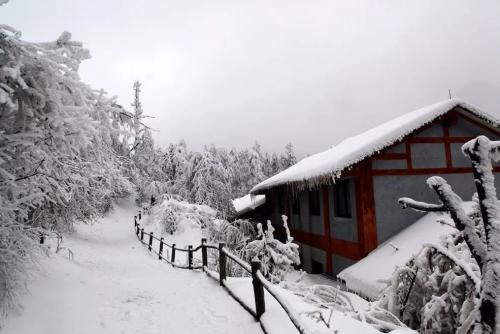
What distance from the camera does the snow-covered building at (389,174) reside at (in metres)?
10.7

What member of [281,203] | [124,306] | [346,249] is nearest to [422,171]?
[346,249]

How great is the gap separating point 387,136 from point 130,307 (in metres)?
8.50

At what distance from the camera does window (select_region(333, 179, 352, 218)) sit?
39.5ft

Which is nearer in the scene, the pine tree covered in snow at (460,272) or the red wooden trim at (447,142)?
the pine tree covered in snow at (460,272)

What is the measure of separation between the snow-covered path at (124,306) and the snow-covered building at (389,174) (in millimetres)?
5183

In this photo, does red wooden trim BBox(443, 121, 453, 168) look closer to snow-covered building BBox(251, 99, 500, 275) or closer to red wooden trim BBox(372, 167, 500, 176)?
snow-covered building BBox(251, 99, 500, 275)

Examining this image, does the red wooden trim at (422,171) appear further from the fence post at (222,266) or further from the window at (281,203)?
the window at (281,203)

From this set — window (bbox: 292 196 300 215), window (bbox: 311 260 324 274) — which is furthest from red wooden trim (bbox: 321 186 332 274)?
window (bbox: 292 196 300 215)

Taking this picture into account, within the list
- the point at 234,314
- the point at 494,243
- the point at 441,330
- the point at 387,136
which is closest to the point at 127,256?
the point at 234,314

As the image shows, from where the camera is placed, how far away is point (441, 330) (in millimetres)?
5332

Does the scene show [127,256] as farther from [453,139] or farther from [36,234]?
[453,139]

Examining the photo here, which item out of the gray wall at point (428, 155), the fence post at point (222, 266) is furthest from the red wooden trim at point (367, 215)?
the fence post at point (222, 266)

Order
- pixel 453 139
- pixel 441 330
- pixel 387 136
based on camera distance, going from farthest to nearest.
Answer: pixel 453 139, pixel 387 136, pixel 441 330

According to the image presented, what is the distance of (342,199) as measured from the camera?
40.8ft
